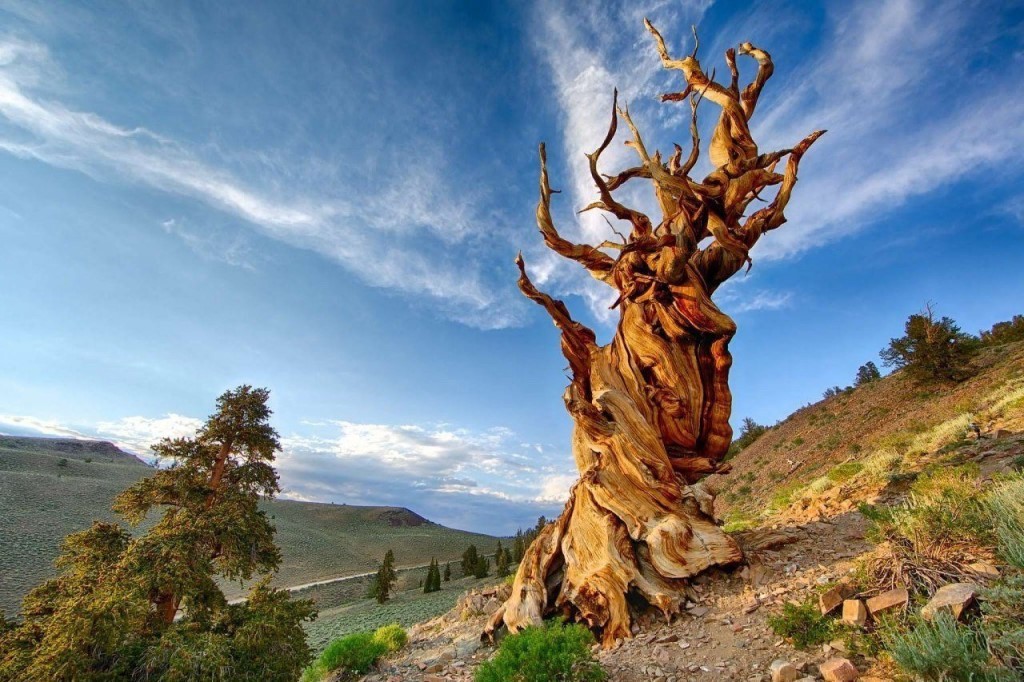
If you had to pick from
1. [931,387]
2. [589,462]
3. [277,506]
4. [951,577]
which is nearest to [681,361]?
[589,462]

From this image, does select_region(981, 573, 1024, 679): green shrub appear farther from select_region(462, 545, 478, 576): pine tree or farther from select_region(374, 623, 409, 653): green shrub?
select_region(462, 545, 478, 576): pine tree

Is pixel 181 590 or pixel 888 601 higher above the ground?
pixel 888 601

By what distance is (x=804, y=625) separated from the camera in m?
4.34

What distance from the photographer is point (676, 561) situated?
6242mm

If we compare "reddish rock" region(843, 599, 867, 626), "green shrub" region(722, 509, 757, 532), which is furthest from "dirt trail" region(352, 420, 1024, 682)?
"green shrub" region(722, 509, 757, 532)

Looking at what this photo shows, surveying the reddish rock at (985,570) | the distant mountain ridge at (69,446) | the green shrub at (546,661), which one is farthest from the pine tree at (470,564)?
the distant mountain ridge at (69,446)

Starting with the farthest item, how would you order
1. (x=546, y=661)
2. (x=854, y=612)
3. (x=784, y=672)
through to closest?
(x=546, y=661), (x=854, y=612), (x=784, y=672)

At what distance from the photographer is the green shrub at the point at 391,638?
8898mm

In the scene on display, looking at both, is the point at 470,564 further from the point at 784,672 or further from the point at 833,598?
the point at 784,672

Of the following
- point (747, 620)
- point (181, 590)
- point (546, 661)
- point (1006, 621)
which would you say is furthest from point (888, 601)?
point (181, 590)

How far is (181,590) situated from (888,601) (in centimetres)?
863

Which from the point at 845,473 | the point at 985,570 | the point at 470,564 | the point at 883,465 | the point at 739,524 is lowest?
the point at 470,564

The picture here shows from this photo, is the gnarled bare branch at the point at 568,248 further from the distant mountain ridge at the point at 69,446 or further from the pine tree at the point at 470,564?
the distant mountain ridge at the point at 69,446

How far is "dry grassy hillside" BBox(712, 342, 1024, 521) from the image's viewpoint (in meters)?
12.8
